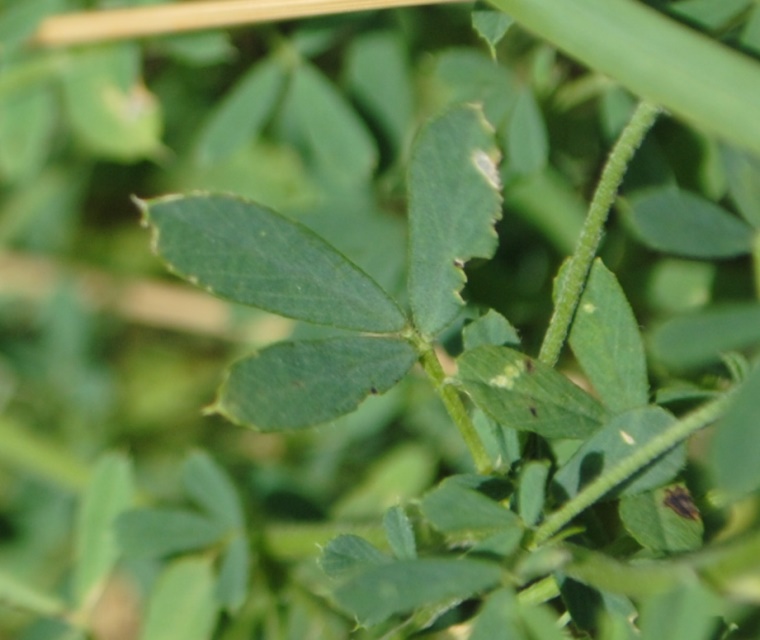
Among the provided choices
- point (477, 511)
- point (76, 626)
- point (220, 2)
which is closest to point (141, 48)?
point (220, 2)

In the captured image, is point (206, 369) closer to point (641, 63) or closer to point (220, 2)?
point (220, 2)

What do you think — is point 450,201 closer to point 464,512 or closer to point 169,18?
point 464,512

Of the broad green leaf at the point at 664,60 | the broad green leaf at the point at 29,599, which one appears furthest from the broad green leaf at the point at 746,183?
the broad green leaf at the point at 29,599

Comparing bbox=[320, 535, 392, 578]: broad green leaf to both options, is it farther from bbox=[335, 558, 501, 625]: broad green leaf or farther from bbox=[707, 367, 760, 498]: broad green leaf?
bbox=[707, 367, 760, 498]: broad green leaf

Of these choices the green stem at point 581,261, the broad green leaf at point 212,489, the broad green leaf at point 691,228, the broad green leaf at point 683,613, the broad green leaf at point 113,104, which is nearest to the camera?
the broad green leaf at point 683,613

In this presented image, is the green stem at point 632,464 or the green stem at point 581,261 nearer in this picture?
the green stem at point 632,464

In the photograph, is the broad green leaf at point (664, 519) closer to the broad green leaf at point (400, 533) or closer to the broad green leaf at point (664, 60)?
the broad green leaf at point (400, 533)

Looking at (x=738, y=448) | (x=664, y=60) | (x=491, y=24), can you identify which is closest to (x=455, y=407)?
(x=738, y=448)
